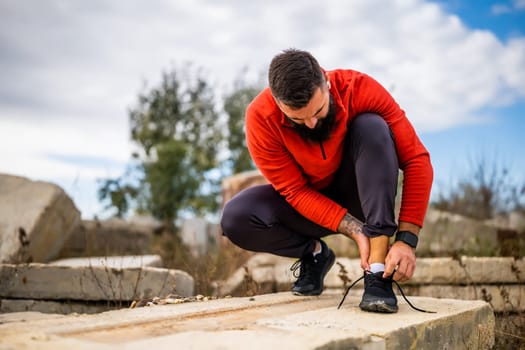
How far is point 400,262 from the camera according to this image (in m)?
2.56

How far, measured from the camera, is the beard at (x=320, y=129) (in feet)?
8.93

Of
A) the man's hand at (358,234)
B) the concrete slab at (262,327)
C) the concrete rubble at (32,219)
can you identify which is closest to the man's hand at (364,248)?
the man's hand at (358,234)

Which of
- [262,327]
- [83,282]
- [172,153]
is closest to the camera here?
[262,327]

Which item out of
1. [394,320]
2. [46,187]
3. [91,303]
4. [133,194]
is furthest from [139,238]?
[394,320]

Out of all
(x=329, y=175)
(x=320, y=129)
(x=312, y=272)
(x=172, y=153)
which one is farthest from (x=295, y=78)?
(x=172, y=153)

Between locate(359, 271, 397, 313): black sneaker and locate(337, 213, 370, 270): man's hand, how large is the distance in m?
0.08

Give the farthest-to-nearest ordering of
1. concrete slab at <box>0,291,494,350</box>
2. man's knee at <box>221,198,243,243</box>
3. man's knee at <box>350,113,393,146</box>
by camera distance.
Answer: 1. man's knee at <box>221,198,243,243</box>
2. man's knee at <box>350,113,393,146</box>
3. concrete slab at <box>0,291,494,350</box>

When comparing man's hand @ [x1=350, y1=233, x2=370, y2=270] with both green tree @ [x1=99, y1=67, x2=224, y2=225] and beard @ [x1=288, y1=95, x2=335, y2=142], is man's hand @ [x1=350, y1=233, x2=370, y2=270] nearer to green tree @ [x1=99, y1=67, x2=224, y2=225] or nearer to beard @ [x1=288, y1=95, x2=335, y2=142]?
beard @ [x1=288, y1=95, x2=335, y2=142]

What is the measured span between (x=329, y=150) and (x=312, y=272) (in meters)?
0.83

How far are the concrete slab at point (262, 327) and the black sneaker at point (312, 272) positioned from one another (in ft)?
0.65

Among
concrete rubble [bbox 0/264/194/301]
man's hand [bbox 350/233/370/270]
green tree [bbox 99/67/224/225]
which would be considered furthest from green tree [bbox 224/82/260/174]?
man's hand [bbox 350/233/370/270]

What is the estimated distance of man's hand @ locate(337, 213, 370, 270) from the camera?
8.80 ft

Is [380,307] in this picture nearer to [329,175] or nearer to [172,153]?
[329,175]

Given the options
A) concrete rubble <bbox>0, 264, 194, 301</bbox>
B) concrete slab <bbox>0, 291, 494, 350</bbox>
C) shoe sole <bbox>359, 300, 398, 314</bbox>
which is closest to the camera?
concrete slab <bbox>0, 291, 494, 350</bbox>
